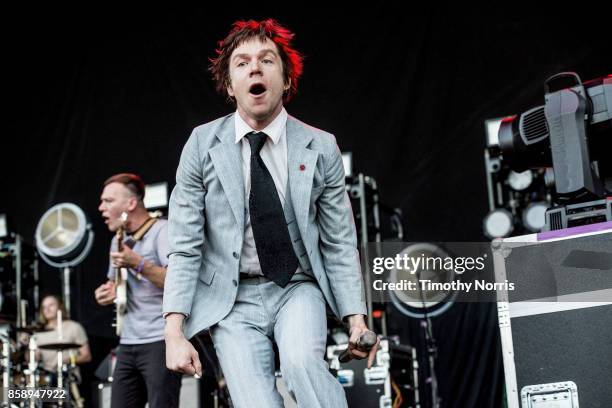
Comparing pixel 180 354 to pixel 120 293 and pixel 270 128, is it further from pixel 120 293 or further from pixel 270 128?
pixel 120 293

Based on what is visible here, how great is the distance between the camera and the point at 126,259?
4.77 m

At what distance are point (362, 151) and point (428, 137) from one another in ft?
2.13

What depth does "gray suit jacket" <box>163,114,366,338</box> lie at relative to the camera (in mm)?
2875

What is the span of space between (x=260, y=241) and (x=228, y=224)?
0.14m

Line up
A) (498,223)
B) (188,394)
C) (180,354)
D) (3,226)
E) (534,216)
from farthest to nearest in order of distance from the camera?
(3,226), (498,223), (534,216), (188,394), (180,354)

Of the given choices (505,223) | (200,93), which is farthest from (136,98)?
(505,223)

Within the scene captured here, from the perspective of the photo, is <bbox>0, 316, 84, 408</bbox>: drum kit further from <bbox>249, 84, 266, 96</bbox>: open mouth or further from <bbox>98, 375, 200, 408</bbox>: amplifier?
<bbox>249, 84, 266, 96</bbox>: open mouth

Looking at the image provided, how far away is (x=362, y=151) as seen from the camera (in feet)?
26.7

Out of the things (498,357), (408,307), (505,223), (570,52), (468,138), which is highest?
(570,52)

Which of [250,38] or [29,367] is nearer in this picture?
[250,38]

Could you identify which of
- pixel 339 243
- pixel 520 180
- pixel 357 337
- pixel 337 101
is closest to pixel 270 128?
pixel 339 243

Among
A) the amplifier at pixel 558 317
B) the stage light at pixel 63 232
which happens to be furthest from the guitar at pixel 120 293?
the stage light at pixel 63 232

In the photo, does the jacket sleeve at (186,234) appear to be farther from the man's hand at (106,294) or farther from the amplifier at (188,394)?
the amplifier at (188,394)

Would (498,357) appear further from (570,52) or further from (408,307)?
(570,52)
